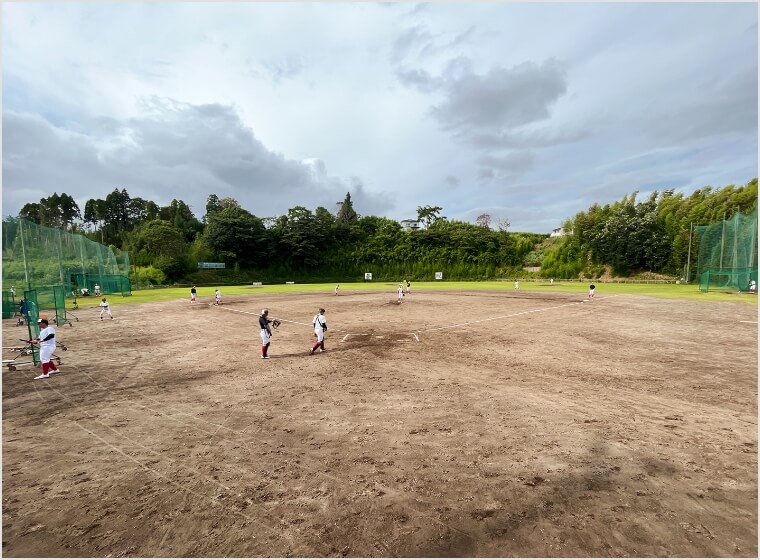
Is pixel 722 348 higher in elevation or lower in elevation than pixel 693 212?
lower

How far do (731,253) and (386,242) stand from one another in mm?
64413

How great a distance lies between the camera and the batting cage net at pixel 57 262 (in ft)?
84.7

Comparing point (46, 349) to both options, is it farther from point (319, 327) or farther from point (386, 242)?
point (386, 242)

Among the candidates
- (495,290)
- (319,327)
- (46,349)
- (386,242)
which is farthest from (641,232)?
(46,349)

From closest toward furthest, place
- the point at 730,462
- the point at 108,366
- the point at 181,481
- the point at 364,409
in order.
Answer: the point at 181,481 < the point at 730,462 < the point at 364,409 < the point at 108,366

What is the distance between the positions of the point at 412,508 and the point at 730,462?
5843 millimetres

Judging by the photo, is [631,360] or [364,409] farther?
[631,360]

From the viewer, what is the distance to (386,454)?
22.2ft

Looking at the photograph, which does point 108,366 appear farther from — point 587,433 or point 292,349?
point 587,433

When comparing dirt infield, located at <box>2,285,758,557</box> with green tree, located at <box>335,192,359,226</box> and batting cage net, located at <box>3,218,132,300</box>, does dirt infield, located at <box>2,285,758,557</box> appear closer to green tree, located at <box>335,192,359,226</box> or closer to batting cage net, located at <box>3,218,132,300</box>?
batting cage net, located at <box>3,218,132,300</box>

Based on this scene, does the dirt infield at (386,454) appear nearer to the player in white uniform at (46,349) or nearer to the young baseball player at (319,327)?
the young baseball player at (319,327)

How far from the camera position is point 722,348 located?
14.7 m

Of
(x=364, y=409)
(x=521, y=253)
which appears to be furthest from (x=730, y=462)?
(x=521, y=253)

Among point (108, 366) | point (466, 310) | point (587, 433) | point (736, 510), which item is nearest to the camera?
point (736, 510)
